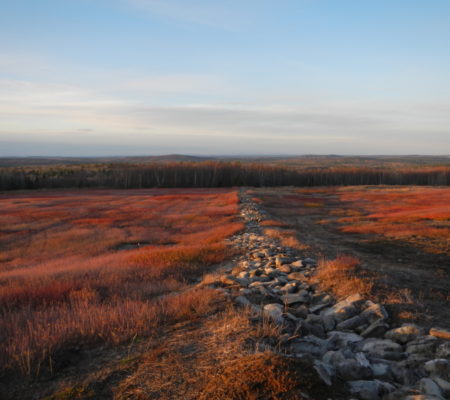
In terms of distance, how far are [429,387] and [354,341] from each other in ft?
4.94

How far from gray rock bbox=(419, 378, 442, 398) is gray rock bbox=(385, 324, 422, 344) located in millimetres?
1323

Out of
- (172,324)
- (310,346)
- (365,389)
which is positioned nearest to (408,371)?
(365,389)

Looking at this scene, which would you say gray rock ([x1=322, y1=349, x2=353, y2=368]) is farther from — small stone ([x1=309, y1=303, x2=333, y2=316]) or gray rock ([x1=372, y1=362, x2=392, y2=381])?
small stone ([x1=309, y1=303, x2=333, y2=316])

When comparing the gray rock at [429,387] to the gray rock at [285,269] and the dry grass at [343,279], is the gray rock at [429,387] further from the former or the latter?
the gray rock at [285,269]

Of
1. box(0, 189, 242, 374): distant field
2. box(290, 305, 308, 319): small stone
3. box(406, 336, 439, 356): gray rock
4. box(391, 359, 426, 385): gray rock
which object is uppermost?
box(406, 336, 439, 356): gray rock

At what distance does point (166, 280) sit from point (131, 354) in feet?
15.5

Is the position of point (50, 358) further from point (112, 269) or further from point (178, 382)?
point (112, 269)

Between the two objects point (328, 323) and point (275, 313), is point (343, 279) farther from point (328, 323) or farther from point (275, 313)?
point (275, 313)

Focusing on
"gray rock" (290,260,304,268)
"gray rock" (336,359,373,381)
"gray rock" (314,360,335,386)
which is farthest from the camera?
"gray rock" (290,260,304,268)

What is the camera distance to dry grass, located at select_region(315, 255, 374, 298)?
24.6ft

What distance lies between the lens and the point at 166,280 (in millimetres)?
9672

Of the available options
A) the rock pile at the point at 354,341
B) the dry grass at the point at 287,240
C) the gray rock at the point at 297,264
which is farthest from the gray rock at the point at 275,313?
the dry grass at the point at 287,240

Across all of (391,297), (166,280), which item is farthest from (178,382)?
(166,280)

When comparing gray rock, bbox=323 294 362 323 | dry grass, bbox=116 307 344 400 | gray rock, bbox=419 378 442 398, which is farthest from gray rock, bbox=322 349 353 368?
gray rock, bbox=323 294 362 323
